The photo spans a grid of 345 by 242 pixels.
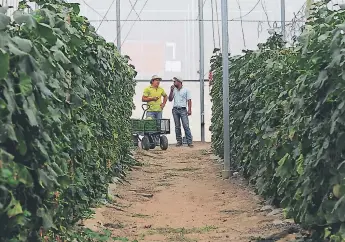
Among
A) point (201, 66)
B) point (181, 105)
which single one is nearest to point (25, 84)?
point (181, 105)

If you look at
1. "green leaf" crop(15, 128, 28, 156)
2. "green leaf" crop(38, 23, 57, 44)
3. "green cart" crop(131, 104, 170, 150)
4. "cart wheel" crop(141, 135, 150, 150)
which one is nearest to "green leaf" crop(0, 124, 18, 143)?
"green leaf" crop(15, 128, 28, 156)

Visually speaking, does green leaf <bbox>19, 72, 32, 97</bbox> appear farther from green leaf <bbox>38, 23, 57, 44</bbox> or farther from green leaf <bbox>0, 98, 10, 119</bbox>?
green leaf <bbox>38, 23, 57, 44</bbox>

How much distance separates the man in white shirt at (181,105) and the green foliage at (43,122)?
8.45 m

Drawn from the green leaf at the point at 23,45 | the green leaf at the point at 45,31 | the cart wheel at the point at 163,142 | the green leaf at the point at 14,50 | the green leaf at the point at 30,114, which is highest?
the green leaf at the point at 45,31

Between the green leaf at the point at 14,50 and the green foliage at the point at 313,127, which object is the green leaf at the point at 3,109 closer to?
the green leaf at the point at 14,50

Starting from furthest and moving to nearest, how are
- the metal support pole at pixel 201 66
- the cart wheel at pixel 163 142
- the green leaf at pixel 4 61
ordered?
the metal support pole at pixel 201 66
the cart wheel at pixel 163 142
the green leaf at pixel 4 61

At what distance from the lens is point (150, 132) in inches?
506

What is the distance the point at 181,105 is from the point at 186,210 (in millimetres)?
7483

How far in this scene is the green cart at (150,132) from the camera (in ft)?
41.5

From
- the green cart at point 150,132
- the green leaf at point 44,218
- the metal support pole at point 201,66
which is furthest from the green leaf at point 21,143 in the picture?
the metal support pole at point 201,66

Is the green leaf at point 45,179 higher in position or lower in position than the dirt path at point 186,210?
higher

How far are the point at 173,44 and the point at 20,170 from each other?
43.8ft

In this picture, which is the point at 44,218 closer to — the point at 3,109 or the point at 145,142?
the point at 3,109

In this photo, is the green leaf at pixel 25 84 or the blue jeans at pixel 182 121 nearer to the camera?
the green leaf at pixel 25 84
